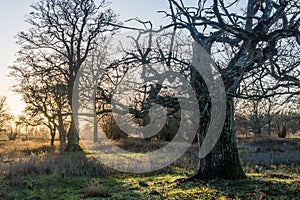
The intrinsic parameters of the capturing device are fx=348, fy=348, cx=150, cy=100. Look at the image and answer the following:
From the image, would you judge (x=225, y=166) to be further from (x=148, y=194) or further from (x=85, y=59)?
(x=85, y=59)

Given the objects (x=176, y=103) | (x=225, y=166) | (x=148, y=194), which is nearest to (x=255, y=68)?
(x=176, y=103)

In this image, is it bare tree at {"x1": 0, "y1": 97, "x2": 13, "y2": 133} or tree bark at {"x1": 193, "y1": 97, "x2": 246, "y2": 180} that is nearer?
tree bark at {"x1": 193, "y1": 97, "x2": 246, "y2": 180}

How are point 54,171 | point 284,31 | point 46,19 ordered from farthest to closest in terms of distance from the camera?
point 46,19 → point 54,171 → point 284,31

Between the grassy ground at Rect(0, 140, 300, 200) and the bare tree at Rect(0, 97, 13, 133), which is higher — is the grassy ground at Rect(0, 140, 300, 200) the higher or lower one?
the lower one

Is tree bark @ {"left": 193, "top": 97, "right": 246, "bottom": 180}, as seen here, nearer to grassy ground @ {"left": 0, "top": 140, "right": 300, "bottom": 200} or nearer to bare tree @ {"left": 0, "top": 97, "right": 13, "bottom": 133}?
grassy ground @ {"left": 0, "top": 140, "right": 300, "bottom": 200}

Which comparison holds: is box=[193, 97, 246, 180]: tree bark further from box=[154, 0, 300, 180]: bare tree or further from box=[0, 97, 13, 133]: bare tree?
box=[0, 97, 13, 133]: bare tree

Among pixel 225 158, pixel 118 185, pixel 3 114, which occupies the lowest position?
pixel 118 185

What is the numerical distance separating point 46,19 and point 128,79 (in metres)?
14.2

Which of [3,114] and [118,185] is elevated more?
[3,114]

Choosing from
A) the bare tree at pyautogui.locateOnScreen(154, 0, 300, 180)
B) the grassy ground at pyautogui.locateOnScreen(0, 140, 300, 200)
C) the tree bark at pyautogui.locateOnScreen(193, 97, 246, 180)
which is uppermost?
the bare tree at pyautogui.locateOnScreen(154, 0, 300, 180)

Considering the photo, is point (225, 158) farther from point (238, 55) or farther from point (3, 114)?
point (3, 114)

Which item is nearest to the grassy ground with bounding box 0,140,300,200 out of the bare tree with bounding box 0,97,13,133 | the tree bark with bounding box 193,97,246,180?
the tree bark with bounding box 193,97,246,180

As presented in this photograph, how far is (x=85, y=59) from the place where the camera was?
2139 centimetres

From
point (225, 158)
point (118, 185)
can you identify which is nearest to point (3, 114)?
point (118, 185)
